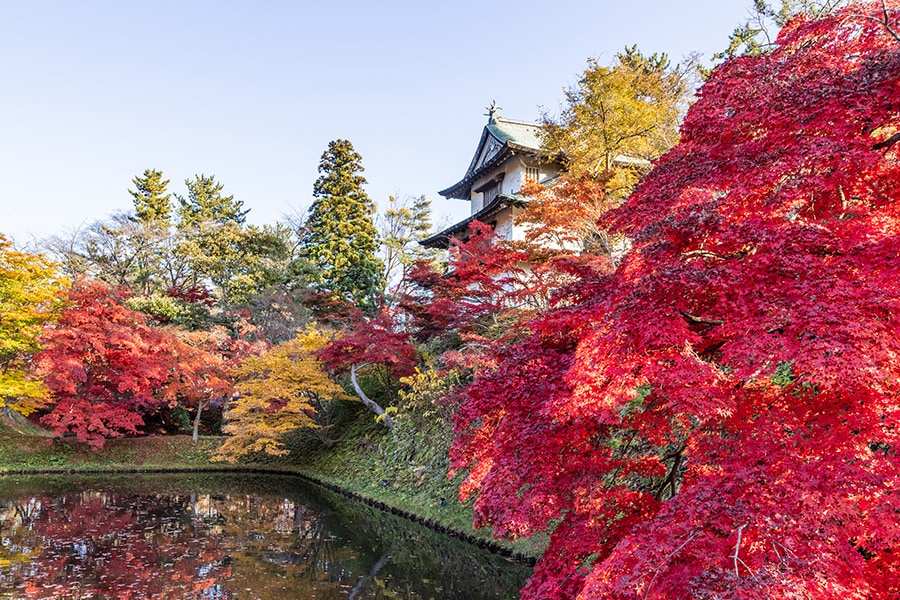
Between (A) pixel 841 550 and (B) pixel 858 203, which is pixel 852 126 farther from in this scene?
(A) pixel 841 550

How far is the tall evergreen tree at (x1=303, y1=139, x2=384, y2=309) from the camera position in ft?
76.1

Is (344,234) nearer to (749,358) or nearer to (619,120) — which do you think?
(619,120)

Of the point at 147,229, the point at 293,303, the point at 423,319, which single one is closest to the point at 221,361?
the point at 293,303

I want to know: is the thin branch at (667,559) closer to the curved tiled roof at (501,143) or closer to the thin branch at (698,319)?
the thin branch at (698,319)

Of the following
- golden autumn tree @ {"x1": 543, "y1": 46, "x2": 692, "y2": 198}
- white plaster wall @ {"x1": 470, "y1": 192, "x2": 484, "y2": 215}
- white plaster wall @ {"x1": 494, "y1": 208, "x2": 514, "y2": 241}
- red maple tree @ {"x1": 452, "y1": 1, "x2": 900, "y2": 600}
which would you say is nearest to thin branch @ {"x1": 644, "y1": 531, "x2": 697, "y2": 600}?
red maple tree @ {"x1": 452, "y1": 1, "x2": 900, "y2": 600}

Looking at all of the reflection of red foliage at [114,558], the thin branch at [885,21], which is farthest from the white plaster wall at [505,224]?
the thin branch at [885,21]

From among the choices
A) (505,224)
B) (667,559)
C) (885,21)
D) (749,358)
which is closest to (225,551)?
(667,559)

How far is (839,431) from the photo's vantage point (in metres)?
2.62

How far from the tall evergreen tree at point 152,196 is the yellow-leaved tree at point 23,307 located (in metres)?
13.5

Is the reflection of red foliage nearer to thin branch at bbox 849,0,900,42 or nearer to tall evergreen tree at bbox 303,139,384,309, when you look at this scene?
thin branch at bbox 849,0,900,42

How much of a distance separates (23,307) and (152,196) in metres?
14.9

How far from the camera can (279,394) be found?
48.9 ft

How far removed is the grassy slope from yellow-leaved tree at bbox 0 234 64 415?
166 cm

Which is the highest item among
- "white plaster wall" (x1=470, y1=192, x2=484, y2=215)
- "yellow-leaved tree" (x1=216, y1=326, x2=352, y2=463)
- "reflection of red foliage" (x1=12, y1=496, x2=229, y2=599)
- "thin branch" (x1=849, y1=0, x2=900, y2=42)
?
"white plaster wall" (x1=470, y1=192, x2=484, y2=215)
